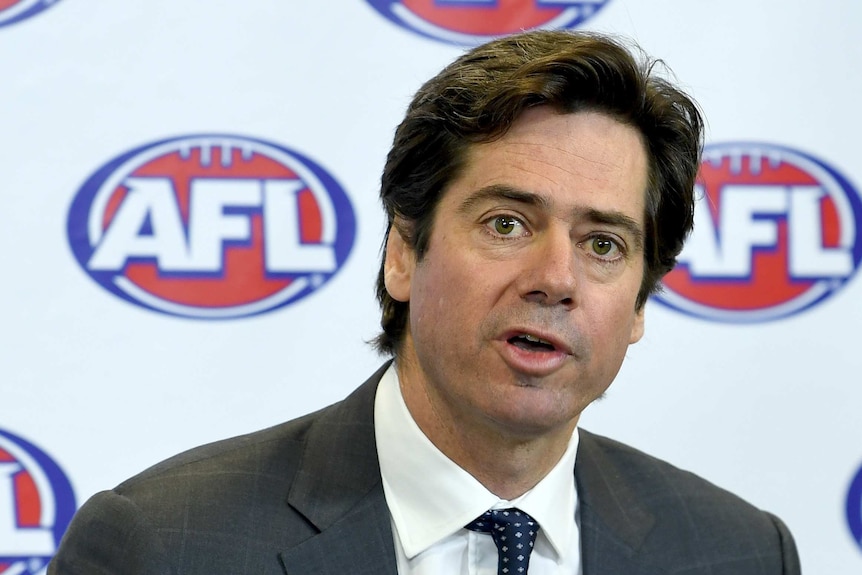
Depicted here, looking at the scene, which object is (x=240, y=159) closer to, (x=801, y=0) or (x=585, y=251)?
(x=585, y=251)

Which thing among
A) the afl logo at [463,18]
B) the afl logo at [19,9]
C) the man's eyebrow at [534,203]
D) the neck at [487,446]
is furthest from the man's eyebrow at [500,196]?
the afl logo at [19,9]

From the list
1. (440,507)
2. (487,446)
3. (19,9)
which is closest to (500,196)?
(487,446)

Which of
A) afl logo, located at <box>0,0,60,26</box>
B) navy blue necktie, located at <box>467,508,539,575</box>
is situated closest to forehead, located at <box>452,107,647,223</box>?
navy blue necktie, located at <box>467,508,539,575</box>

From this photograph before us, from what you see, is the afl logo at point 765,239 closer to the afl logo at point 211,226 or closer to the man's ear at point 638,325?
the man's ear at point 638,325

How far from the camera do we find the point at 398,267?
88.4 inches

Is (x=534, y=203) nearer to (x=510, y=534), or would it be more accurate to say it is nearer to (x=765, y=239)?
(x=510, y=534)

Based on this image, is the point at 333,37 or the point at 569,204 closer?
the point at 569,204

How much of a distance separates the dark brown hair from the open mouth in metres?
0.27

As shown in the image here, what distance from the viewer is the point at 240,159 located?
8.76 feet

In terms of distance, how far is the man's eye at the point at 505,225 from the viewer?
2.03m

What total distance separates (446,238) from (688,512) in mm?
810

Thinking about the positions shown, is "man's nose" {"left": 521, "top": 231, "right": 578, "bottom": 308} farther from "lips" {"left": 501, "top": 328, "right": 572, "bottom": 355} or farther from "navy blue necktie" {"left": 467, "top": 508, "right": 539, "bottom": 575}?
"navy blue necktie" {"left": 467, "top": 508, "right": 539, "bottom": 575}

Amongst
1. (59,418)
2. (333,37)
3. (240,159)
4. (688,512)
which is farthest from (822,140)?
(59,418)

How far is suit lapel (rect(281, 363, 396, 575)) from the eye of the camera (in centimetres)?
202
